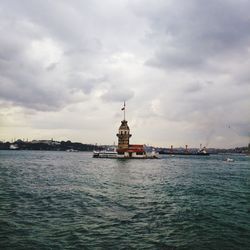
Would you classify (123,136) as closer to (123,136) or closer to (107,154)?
(123,136)

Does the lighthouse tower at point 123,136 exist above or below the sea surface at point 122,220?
above

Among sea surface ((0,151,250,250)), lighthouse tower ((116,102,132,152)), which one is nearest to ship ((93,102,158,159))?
lighthouse tower ((116,102,132,152))

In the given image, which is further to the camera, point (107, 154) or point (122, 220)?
point (107, 154)

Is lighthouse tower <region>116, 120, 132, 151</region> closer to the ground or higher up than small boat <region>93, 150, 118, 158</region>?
higher up

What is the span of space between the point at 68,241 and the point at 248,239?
35.5 feet

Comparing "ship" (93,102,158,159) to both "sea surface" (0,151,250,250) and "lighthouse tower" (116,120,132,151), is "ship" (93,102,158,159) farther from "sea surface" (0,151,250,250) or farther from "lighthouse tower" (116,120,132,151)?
"sea surface" (0,151,250,250)

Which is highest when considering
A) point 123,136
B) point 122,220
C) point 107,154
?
point 123,136

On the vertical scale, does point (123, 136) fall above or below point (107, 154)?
above

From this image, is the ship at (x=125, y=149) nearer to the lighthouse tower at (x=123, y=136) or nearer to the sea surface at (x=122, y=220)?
the lighthouse tower at (x=123, y=136)

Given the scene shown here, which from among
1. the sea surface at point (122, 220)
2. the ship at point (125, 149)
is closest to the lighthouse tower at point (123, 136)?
the ship at point (125, 149)

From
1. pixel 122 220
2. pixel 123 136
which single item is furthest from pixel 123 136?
pixel 122 220

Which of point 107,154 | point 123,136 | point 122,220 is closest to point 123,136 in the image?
point 123,136

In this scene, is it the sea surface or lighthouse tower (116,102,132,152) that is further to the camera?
lighthouse tower (116,102,132,152)

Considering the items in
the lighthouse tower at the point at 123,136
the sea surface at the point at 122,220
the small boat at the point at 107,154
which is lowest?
the sea surface at the point at 122,220
